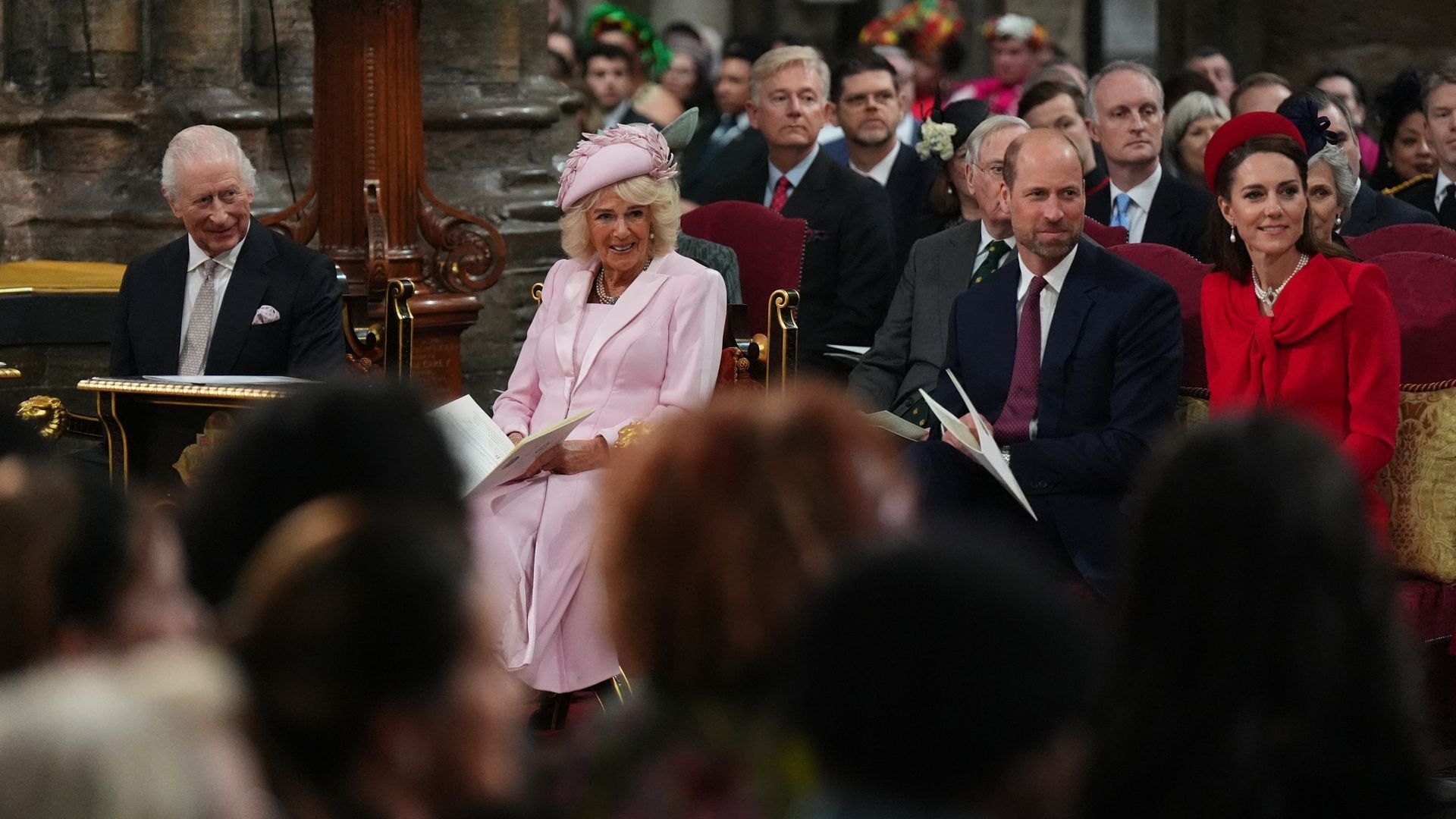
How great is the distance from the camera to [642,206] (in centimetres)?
547

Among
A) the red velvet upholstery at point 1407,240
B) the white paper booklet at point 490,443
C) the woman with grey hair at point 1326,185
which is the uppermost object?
the woman with grey hair at point 1326,185

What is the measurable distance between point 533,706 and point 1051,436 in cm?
148

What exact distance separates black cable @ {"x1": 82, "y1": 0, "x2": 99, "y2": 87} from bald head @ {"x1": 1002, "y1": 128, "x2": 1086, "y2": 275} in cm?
388

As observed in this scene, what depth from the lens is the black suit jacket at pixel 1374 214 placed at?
6.62m

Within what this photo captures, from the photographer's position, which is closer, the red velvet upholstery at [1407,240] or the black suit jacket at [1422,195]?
the red velvet upholstery at [1407,240]

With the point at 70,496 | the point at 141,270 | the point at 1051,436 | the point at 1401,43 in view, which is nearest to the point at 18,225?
the point at 141,270

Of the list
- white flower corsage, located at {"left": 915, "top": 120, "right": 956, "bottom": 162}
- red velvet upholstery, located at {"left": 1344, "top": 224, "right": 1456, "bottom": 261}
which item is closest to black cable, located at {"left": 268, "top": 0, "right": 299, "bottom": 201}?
white flower corsage, located at {"left": 915, "top": 120, "right": 956, "bottom": 162}

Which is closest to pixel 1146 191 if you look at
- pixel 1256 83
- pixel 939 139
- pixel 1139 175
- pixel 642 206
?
pixel 1139 175

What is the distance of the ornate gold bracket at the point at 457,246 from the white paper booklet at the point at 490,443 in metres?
1.13

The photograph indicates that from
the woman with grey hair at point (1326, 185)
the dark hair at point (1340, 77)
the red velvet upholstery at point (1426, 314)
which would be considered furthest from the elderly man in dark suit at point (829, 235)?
the dark hair at point (1340, 77)

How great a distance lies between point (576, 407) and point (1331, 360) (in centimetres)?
191

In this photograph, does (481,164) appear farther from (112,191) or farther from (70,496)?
(70,496)

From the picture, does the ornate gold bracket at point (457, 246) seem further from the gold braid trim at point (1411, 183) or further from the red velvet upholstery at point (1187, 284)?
the gold braid trim at point (1411, 183)

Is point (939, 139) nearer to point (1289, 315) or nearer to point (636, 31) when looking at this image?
point (1289, 315)
